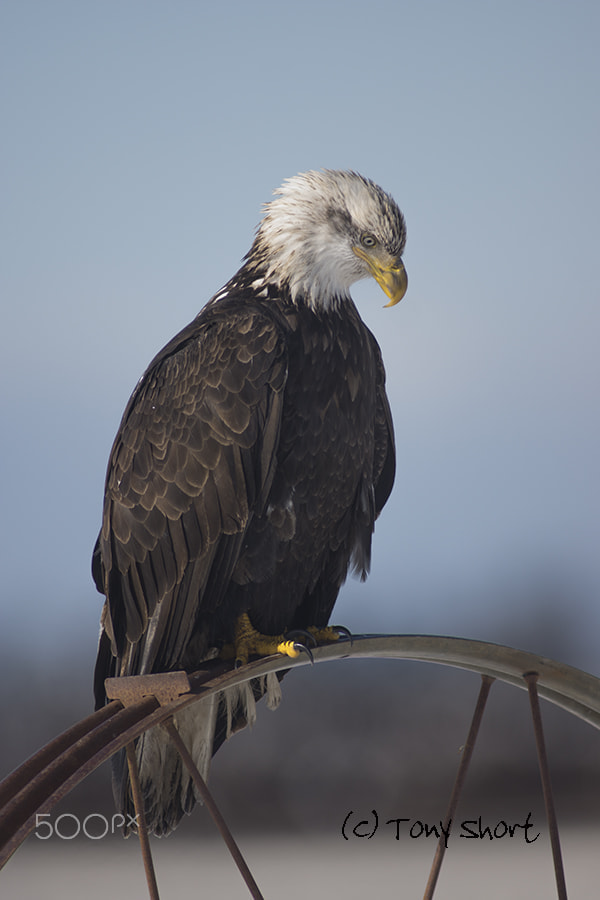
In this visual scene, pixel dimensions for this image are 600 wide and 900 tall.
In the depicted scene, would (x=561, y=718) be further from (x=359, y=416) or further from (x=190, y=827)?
(x=359, y=416)

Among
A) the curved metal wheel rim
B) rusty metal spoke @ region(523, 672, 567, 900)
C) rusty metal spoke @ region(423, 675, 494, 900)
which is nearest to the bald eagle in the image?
the curved metal wheel rim

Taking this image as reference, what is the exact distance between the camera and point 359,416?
9.41 feet

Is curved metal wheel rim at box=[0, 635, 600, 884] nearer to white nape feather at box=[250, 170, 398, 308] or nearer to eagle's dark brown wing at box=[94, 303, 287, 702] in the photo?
eagle's dark brown wing at box=[94, 303, 287, 702]

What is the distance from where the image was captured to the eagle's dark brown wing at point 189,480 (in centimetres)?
265

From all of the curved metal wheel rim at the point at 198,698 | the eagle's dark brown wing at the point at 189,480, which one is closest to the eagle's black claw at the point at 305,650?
the curved metal wheel rim at the point at 198,698

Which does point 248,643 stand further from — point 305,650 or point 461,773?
point 461,773

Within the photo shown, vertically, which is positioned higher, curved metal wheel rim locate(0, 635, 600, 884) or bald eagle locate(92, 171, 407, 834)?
bald eagle locate(92, 171, 407, 834)

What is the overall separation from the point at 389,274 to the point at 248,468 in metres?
0.81

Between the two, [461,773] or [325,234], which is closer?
[461,773]

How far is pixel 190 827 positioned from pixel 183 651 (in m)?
6.67

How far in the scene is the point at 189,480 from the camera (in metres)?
2.71

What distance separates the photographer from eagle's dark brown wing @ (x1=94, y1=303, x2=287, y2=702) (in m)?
2.65

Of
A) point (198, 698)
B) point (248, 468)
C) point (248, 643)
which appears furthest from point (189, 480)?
point (198, 698)

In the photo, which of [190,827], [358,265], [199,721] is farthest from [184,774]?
[190,827]
